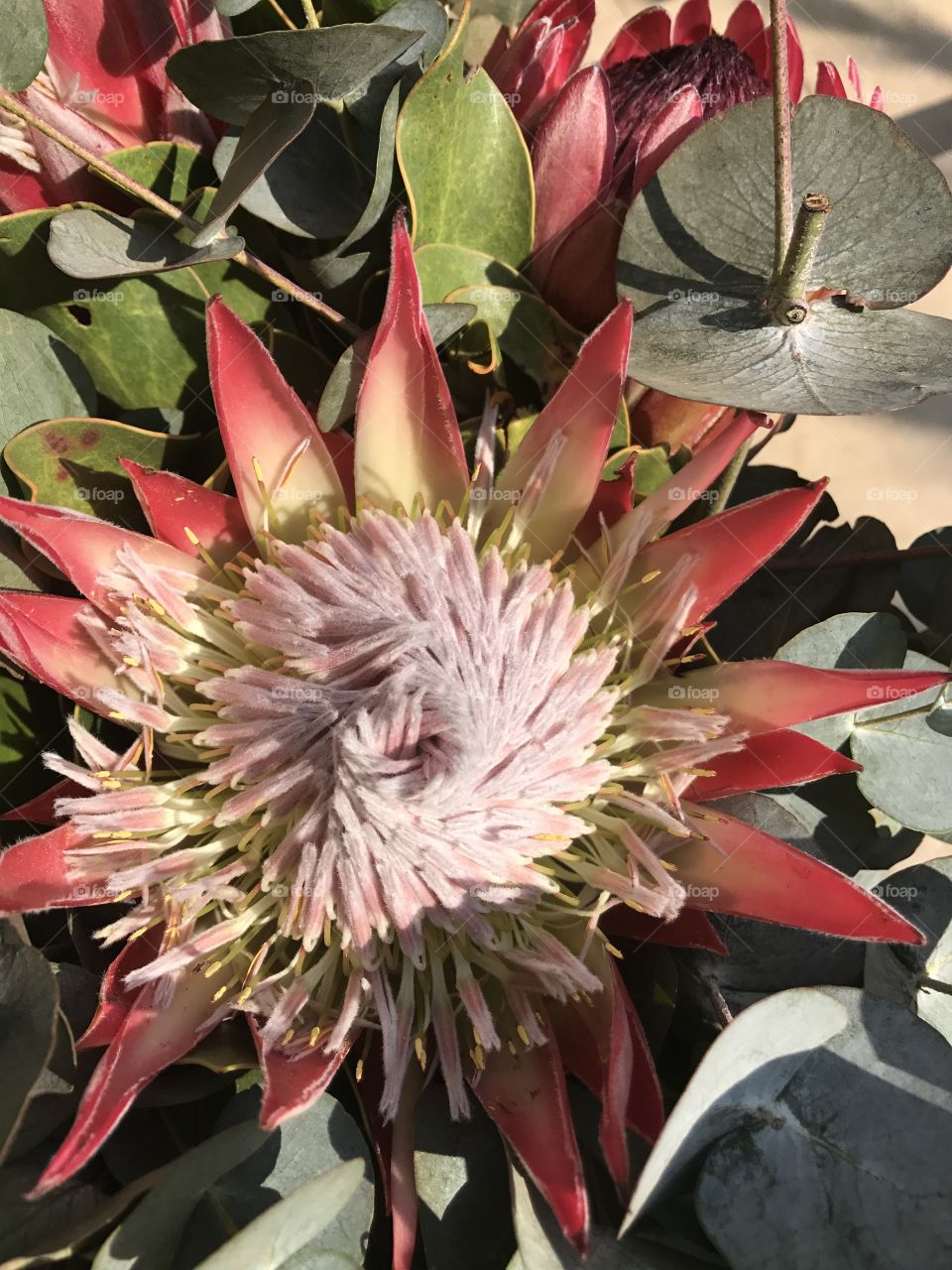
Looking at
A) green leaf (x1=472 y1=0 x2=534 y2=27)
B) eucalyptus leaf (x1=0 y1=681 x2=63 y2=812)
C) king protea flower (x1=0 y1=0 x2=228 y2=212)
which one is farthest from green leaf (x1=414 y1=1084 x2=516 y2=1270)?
green leaf (x1=472 y1=0 x2=534 y2=27)

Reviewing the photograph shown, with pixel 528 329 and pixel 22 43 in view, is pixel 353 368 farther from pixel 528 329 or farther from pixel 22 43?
pixel 22 43

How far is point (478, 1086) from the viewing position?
0.71 metres

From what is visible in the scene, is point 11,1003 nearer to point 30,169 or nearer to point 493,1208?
point 493,1208

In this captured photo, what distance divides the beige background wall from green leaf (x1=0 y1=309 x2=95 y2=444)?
2.95 feet

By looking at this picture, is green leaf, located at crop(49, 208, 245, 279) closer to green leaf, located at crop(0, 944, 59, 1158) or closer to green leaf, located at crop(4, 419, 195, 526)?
green leaf, located at crop(4, 419, 195, 526)

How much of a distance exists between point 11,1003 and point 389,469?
1.38 ft

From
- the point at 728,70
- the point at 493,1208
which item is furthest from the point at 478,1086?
the point at 728,70

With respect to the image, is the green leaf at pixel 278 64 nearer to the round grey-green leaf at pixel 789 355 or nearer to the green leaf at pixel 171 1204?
the round grey-green leaf at pixel 789 355

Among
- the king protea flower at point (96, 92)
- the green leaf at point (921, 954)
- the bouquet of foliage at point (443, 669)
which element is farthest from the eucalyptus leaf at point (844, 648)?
the king protea flower at point (96, 92)

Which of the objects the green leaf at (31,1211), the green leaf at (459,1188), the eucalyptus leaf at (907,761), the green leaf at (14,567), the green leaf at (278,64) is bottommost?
the green leaf at (459,1188)

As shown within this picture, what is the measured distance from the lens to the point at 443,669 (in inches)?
30.1

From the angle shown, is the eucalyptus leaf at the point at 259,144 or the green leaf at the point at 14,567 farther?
the green leaf at the point at 14,567

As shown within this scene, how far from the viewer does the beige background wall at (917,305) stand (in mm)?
1455

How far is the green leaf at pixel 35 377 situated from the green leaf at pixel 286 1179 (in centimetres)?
47
